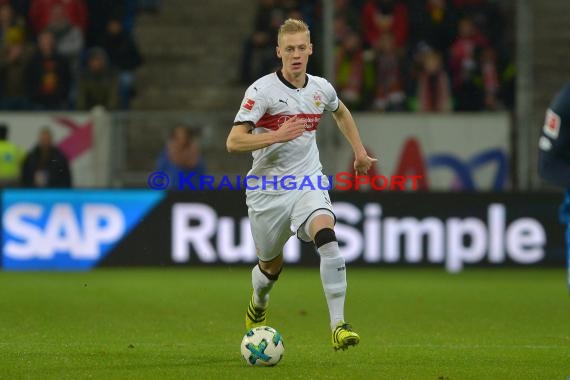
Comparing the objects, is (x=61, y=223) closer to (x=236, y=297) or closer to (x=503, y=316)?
(x=236, y=297)

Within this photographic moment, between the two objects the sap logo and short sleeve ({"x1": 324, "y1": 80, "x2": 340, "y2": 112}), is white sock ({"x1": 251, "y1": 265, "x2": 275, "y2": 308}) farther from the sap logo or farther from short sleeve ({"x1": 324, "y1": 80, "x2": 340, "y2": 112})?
the sap logo

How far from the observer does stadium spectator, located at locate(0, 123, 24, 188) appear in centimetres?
1709

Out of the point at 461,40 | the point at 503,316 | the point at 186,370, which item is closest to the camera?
the point at 186,370

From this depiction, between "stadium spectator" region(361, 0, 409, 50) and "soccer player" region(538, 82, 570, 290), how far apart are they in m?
13.2

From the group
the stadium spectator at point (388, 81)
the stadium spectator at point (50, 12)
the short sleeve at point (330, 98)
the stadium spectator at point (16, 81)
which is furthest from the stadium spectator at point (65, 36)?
the short sleeve at point (330, 98)

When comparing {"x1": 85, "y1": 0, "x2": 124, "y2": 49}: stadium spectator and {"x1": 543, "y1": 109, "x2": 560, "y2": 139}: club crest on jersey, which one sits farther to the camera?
{"x1": 85, "y1": 0, "x2": 124, "y2": 49}: stadium spectator

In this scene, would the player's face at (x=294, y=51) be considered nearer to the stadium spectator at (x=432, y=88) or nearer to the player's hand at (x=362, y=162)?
the player's hand at (x=362, y=162)

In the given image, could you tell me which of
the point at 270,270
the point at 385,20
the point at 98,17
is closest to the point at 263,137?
the point at 270,270

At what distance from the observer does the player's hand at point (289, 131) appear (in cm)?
879

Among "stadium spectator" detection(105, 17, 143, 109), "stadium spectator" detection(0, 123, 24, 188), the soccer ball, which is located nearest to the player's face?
the soccer ball

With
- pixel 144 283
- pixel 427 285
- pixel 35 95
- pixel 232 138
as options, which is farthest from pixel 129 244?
pixel 232 138

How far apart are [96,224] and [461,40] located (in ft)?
20.4

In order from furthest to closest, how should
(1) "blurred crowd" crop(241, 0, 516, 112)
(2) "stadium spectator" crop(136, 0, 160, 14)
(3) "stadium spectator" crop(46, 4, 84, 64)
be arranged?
1. (2) "stadium spectator" crop(136, 0, 160, 14)
2. (3) "stadium spectator" crop(46, 4, 84, 64)
3. (1) "blurred crowd" crop(241, 0, 516, 112)

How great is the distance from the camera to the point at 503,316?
40.6 ft
